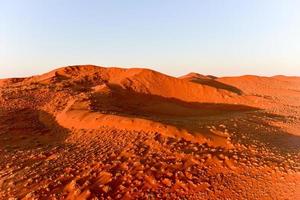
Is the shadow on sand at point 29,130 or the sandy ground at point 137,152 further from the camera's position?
the shadow on sand at point 29,130

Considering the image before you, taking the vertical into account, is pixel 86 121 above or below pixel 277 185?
above

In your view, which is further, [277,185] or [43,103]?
[43,103]

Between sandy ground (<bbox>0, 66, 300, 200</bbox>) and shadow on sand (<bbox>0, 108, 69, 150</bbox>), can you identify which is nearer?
sandy ground (<bbox>0, 66, 300, 200</bbox>)

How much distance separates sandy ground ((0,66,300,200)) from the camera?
5961 mm

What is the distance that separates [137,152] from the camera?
727 cm

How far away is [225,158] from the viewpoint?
703 cm

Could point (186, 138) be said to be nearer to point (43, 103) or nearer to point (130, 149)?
point (130, 149)

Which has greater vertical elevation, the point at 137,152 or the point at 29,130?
the point at 137,152

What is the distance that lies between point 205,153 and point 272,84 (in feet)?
51.8

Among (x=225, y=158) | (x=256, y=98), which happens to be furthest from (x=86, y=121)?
(x=256, y=98)

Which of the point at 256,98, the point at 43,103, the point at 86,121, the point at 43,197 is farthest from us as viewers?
the point at 256,98

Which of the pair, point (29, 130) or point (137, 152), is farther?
point (29, 130)

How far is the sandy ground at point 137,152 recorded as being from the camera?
5.96 m

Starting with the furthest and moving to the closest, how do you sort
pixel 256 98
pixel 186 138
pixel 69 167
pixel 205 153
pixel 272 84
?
pixel 272 84, pixel 256 98, pixel 186 138, pixel 205 153, pixel 69 167
